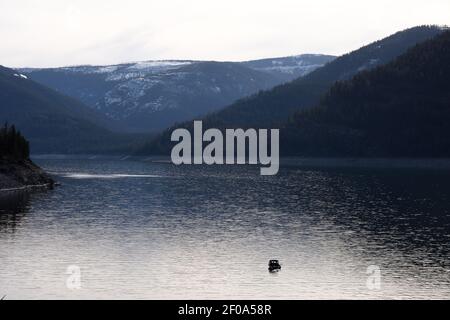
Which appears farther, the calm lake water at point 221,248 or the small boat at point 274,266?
the small boat at point 274,266

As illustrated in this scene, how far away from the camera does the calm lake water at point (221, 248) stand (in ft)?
262

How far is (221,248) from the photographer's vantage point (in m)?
106

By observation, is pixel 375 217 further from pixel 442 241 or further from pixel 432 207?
pixel 442 241

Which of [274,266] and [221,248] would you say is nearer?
[274,266]

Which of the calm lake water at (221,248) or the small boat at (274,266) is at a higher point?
the small boat at (274,266)

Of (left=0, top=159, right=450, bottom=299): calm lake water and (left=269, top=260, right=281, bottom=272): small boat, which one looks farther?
(left=269, top=260, right=281, bottom=272): small boat

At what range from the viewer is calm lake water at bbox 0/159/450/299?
3150 inches

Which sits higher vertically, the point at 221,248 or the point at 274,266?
the point at 274,266

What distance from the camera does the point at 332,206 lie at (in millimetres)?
169125

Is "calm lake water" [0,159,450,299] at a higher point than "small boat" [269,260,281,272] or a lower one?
lower

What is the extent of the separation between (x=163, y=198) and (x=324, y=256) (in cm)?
9460
